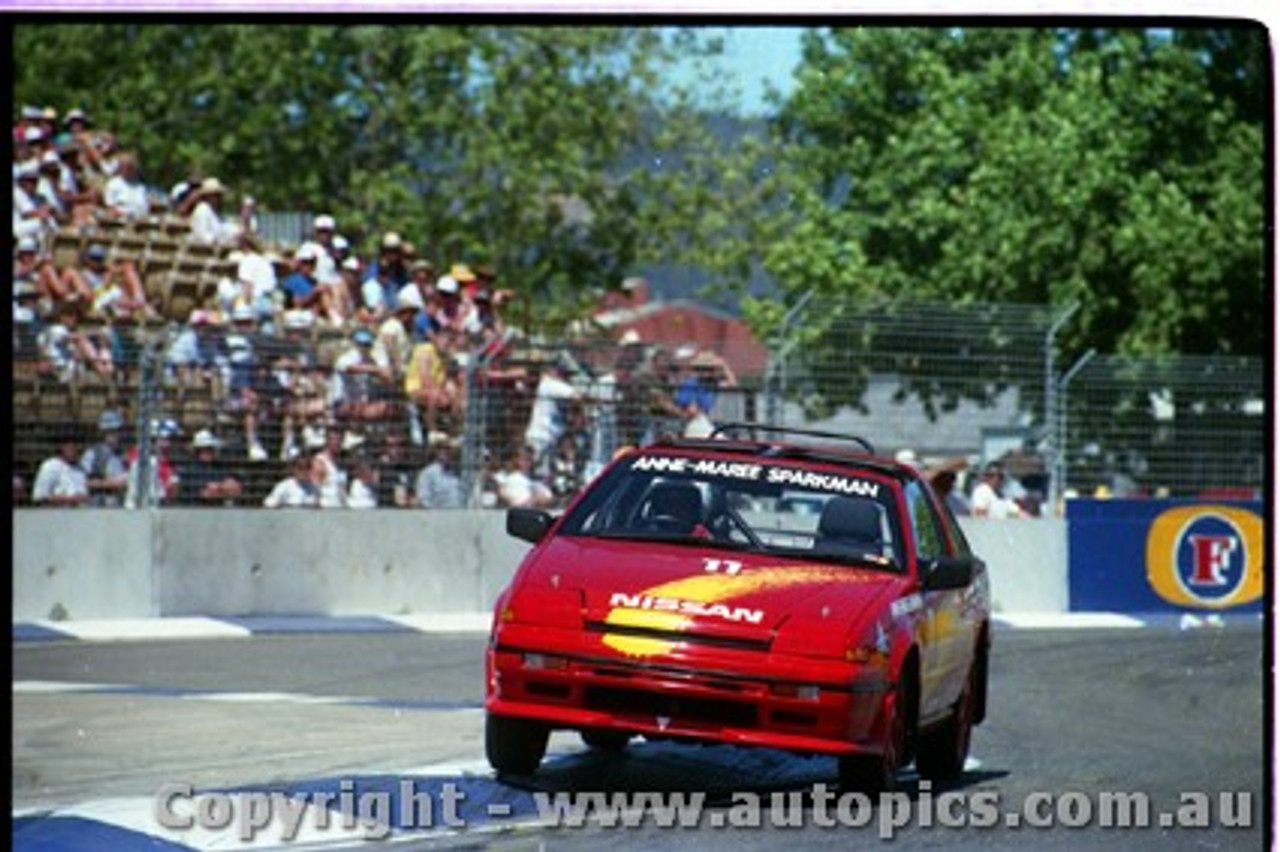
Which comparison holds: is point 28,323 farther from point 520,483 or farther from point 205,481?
point 520,483

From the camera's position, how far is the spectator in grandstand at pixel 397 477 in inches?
556

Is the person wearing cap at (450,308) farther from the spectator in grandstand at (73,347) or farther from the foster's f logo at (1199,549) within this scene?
the foster's f logo at (1199,549)

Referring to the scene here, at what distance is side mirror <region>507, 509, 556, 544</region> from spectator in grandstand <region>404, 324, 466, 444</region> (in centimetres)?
776

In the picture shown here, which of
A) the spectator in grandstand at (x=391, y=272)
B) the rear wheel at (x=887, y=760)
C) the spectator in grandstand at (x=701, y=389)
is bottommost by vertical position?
the rear wheel at (x=887, y=760)

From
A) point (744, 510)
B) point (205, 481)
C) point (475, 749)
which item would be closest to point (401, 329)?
point (205, 481)

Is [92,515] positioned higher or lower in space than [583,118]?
lower

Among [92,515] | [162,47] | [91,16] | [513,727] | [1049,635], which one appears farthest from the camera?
[162,47]

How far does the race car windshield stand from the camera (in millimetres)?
5961

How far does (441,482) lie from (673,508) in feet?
27.0

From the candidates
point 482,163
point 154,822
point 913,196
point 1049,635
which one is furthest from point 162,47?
point 154,822

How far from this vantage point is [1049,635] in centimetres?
1173

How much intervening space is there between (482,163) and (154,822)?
20.8m

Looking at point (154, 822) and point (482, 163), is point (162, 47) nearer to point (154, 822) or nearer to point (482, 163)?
point (482, 163)

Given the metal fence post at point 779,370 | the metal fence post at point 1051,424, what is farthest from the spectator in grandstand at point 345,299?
the metal fence post at point 1051,424
